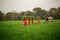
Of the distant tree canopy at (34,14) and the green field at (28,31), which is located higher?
the distant tree canopy at (34,14)

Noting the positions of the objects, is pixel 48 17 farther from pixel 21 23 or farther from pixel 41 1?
pixel 21 23

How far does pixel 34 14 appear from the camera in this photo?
7.88ft

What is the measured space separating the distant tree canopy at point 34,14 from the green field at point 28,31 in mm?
91

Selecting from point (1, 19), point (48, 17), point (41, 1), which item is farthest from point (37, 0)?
point (1, 19)

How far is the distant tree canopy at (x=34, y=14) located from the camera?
2367 millimetres

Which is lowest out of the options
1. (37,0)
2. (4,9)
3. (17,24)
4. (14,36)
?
(14,36)

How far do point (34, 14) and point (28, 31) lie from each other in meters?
0.33

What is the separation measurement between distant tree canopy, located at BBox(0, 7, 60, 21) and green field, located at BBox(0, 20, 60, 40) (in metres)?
0.09

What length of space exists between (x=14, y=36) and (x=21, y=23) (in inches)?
10.2

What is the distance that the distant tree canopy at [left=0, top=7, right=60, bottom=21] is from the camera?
2.37 m

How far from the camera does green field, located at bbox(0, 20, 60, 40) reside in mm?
2305

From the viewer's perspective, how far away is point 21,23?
7.75ft

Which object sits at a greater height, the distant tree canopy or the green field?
the distant tree canopy

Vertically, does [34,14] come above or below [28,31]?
above
